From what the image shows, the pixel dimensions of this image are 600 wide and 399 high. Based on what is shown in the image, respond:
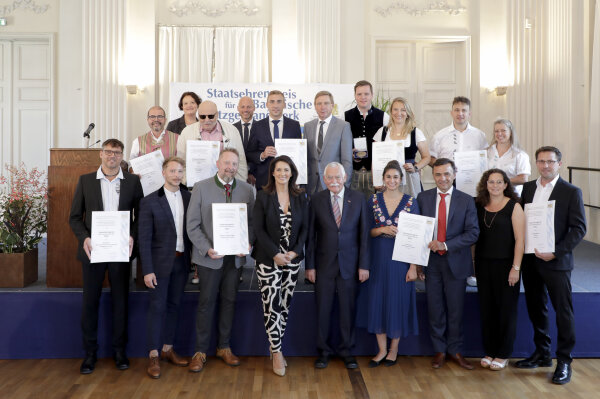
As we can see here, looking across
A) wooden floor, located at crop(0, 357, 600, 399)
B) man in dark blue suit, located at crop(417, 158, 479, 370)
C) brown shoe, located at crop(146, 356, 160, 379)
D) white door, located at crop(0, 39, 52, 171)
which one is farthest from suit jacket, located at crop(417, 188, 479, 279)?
white door, located at crop(0, 39, 52, 171)

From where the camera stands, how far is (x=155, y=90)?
28.9ft

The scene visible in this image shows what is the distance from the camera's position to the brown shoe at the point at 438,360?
4.16 metres

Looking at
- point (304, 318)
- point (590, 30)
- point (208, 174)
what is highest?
point (590, 30)

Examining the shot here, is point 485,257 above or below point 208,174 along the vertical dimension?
below

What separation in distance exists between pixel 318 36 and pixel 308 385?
6221 mm

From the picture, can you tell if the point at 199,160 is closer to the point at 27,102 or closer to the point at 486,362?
the point at 486,362

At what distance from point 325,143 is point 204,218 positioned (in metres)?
1.18

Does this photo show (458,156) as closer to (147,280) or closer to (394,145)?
(394,145)

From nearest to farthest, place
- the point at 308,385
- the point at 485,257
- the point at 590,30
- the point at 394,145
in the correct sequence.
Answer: the point at 308,385 < the point at 485,257 < the point at 394,145 < the point at 590,30

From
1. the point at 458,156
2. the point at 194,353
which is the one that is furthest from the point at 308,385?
the point at 458,156

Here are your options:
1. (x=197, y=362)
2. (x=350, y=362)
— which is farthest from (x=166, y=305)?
(x=350, y=362)

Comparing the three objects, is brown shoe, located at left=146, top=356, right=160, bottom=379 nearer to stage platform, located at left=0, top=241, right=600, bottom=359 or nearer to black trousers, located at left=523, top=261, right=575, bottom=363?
stage platform, located at left=0, top=241, right=600, bottom=359

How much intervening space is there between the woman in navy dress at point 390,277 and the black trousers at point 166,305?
1.39 meters

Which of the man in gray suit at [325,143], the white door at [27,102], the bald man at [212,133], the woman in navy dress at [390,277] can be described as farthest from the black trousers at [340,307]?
the white door at [27,102]
